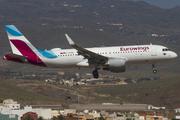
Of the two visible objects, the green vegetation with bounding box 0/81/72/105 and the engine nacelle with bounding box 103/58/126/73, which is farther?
the green vegetation with bounding box 0/81/72/105

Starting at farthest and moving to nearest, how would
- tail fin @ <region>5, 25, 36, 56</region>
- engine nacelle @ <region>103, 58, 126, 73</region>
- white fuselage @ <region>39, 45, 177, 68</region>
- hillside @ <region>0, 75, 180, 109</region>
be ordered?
hillside @ <region>0, 75, 180, 109</region> → tail fin @ <region>5, 25, 36, 56</region> → white fuselage @ <region>39, 45, 177, 68</region> → engine nacelle @ <region>103, 58, 126, 73</region>

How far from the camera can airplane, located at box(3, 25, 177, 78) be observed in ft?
200

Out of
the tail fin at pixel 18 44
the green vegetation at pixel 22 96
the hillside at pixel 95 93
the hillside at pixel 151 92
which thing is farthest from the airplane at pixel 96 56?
the hillside at pixel 151 92

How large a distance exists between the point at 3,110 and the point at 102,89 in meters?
79.7

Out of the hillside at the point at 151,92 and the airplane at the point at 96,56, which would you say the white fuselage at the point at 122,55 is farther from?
the hillside at the point at 151,92

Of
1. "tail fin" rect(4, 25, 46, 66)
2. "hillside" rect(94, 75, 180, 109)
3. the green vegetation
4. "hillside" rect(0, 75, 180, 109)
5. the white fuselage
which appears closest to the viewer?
the white fuselage

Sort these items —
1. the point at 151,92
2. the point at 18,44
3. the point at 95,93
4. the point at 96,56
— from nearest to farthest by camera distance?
the point at 96,56, the point at 18,44, the point at 151,92, the point at 95,93

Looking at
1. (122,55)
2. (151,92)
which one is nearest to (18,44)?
(122,55)

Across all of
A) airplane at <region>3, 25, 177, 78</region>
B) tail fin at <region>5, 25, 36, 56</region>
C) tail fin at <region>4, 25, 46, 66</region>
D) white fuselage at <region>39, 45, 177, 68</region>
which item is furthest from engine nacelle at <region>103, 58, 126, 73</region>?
tail fin at <region>5, 25, 36, 56</region>

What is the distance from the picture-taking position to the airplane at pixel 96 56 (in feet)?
200

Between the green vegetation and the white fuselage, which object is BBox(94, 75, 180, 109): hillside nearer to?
the green vegetation

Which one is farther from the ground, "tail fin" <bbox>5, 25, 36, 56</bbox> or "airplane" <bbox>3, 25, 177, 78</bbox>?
"tail fin" <bbox>5, 25, 36, 56</bbox>

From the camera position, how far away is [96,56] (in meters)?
60.3

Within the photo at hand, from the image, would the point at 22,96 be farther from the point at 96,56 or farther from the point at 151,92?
the point at 96,56
